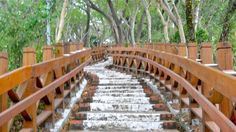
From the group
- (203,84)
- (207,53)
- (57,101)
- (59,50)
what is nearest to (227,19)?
(59,50)

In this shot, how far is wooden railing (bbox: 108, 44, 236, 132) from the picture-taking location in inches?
171

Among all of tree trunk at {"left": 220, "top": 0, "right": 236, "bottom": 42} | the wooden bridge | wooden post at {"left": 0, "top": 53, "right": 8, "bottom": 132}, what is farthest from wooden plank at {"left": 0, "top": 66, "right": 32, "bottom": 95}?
tree trunk at {"left": 220, "top": 0, "right": 236, "bottom": 42}

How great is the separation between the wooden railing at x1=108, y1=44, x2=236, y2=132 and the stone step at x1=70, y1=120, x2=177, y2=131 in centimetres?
55

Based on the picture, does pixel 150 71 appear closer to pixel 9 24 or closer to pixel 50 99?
pixel 9 24

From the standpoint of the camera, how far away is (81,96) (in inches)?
427

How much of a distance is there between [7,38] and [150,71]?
5.13 m

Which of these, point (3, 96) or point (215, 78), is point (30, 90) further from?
point (215, 78)

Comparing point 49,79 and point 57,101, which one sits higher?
point 49,79

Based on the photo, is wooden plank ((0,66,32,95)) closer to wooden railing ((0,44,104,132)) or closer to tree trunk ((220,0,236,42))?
wooden railing ((0,44,104,132))

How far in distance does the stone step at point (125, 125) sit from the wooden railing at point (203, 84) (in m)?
0.55

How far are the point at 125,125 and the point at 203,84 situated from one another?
214cm

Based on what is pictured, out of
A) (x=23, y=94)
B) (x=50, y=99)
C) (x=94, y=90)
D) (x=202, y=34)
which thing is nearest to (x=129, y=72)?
(x=202, y=34)

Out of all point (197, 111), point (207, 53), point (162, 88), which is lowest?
point (162, 88)

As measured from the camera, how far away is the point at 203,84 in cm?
666
